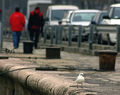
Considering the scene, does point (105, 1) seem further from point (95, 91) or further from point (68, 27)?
point (95, 91)

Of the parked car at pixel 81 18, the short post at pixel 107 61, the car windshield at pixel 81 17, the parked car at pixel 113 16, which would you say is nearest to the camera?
the short post at pixel 107 61

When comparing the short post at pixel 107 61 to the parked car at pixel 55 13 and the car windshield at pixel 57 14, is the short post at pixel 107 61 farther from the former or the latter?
the car windshield at pixel 57 14

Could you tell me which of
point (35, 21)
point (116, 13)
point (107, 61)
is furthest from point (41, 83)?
point (35, 21)

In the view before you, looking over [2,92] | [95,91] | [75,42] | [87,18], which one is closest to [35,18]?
[75,42]

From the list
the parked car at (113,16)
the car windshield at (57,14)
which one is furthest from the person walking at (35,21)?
the car windshield at (57,14)

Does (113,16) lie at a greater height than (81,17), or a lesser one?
greater

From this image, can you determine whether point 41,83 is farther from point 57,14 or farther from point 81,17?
point 57,14

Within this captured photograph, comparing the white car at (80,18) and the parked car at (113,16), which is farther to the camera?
the white car at (80,18)

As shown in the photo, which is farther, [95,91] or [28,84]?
[28,84]

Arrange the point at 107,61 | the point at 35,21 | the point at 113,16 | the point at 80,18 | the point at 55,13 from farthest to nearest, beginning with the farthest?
1. the point at 55,13
2. the point at 80,18
3. the point at 35,21
4. the point at 113,16
5. the point at 107,61

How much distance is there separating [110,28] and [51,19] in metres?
13.3

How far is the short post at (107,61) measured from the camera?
11727mm

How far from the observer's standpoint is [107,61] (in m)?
11.8

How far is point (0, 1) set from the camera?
22.7 meters
